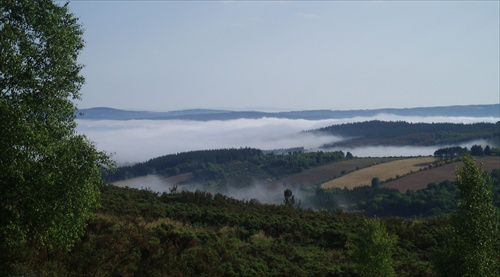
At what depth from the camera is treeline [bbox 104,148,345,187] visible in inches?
5955

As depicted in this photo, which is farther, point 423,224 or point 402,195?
point 402,195

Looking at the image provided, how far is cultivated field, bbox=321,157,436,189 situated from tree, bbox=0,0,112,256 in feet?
322

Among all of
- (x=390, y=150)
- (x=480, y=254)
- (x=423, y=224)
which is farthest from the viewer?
(x=390, y=150)

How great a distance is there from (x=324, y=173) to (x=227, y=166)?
44.9m

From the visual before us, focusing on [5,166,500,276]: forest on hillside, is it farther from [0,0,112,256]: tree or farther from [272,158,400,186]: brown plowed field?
[272,158,400,186]: brown plowed field

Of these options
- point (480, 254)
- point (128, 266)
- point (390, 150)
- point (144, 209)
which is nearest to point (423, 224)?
point (480, 254)

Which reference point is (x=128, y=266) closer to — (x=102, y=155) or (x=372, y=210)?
(x=102, y=155)

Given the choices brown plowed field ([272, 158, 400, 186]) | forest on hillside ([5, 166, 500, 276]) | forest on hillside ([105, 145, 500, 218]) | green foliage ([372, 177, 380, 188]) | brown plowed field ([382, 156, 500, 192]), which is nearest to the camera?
forest on hillside ([5, 166, 500, 276])

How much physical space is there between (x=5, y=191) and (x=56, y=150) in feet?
6.19

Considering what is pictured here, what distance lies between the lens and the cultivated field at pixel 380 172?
11206cm

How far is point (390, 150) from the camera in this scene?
181 metres

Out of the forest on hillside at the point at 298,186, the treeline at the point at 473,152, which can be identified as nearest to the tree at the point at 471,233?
the forest on hillside at the point at 298,186

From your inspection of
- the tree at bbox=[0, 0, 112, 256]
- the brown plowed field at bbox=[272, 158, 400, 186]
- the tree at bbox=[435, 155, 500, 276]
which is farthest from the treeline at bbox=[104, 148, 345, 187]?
the tree at bbox=[0, 0, 112, 256]

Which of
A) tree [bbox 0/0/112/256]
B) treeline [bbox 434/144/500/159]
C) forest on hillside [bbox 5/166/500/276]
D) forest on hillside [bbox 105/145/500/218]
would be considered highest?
tree [bbox 0/0/112/256]
